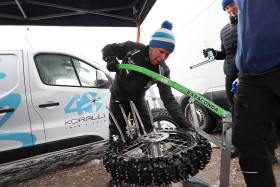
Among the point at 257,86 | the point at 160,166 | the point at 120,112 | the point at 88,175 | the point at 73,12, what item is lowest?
the point at 88,175

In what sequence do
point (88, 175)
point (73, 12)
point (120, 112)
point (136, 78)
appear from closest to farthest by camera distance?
point (136, 78) → point (120, 112) → point (88, 175) → point (73, 12)

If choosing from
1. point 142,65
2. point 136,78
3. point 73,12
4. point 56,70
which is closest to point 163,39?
point 142,65

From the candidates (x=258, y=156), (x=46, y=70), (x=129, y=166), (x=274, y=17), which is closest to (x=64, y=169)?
(x=46, y=70)

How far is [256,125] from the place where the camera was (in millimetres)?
876

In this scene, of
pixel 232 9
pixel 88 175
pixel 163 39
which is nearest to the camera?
pixel 163 39

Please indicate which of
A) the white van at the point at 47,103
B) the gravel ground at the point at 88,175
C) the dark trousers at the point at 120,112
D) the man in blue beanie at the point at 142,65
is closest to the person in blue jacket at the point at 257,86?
the man in blue beanie at the point at 142,65

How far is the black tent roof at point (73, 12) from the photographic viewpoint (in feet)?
13.4

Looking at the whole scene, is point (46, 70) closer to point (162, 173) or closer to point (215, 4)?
point (162, 173)

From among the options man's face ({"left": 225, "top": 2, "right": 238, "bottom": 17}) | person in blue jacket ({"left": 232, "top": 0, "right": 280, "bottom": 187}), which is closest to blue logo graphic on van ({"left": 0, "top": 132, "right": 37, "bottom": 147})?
person in blue jacket ({"left": 232, "top": 0, "right": 280, "bottom": 187})

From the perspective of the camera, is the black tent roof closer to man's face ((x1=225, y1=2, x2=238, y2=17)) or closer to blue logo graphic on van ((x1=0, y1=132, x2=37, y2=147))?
man's face ((x1=225, y1=2, x2=238, y2=17))

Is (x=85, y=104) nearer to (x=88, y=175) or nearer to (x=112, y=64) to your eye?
(x=88, y=175)

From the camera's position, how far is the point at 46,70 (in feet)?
7.72

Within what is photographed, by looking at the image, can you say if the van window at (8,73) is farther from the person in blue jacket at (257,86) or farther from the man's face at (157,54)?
the person in blue jacket at (257,86)

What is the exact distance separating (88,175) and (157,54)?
180cm
